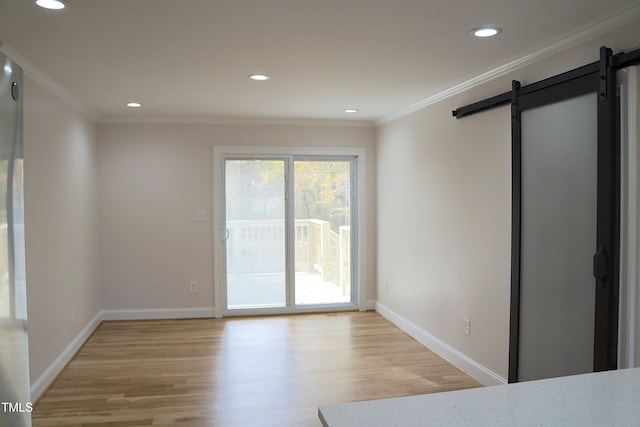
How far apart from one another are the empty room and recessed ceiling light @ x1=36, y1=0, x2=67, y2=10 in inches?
0.5

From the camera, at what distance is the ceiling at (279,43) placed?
87.4 inches

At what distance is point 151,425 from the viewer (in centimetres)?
291

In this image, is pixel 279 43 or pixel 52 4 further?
pixel 279 43

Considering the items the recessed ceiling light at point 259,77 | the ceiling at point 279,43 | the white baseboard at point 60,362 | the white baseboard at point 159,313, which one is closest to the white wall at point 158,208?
the white baseboard at point 159,313

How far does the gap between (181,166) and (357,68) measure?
9.53 feet

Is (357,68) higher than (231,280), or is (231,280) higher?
(357,68)

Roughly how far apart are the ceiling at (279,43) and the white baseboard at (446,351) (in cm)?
222

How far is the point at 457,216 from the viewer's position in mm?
3910

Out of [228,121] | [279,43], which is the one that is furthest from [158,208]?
[279,43]

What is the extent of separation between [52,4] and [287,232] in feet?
12.7

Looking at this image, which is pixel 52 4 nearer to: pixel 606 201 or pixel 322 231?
pixel 606 201

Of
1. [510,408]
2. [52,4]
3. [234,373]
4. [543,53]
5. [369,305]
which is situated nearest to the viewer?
[510,408]

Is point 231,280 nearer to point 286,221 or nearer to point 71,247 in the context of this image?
point 286,221

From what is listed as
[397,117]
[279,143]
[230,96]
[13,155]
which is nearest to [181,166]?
[279,143]
